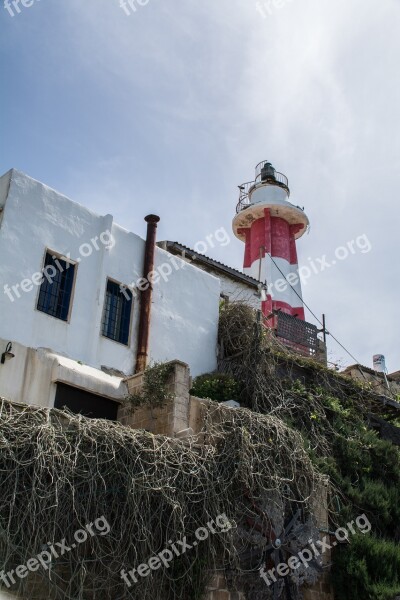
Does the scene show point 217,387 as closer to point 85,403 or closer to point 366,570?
point 85,403

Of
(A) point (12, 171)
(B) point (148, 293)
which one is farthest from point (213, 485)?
(A) point (12, 171)

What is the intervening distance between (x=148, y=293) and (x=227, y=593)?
6.01 metres

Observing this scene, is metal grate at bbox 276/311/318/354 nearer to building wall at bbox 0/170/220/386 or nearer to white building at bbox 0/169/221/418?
building wall at bbox 0/170/220/386

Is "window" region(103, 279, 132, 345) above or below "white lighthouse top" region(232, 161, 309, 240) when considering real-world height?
below

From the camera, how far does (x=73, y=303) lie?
12.2 m

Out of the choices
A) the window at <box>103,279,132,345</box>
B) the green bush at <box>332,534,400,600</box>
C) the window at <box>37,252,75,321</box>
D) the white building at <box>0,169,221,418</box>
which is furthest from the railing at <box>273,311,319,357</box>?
the window at <box>37,252,75,321</box>

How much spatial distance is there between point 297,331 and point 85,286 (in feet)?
23.1

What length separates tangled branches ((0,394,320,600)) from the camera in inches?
327

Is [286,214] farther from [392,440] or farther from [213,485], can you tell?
[213,485]

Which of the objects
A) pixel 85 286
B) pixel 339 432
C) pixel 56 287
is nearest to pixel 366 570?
pixel 339 432

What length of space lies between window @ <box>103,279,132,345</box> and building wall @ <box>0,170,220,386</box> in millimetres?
147

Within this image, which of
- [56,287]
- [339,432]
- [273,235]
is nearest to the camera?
[56,287]

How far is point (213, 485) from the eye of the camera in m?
10.0

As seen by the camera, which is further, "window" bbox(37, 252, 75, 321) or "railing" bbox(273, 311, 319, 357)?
"railing" bbox(273, 311, 319, 357)
